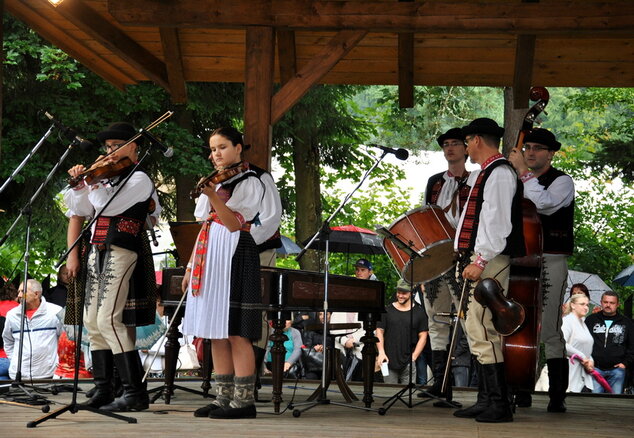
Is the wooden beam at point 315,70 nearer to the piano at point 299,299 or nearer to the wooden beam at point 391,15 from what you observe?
the wooden beam at point 391,15

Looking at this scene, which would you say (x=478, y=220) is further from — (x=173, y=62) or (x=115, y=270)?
(x=173, y=62)

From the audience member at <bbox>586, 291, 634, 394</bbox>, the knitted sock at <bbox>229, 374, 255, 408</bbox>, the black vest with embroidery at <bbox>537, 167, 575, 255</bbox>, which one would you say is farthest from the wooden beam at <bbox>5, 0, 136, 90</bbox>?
the audience member at <bbox>586, 291, 634, 394</bbox>

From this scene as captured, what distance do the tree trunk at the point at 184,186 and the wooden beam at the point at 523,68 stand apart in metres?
7.35

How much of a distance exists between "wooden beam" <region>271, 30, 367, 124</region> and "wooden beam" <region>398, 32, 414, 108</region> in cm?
92

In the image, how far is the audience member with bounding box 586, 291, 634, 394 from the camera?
9.91 meters

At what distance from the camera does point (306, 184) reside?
1631 cm

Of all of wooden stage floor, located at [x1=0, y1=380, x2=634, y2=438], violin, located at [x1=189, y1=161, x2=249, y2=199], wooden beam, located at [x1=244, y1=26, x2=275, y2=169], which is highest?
wooden beam, located at [x1=244, y1=26, x2=275, y2=169]

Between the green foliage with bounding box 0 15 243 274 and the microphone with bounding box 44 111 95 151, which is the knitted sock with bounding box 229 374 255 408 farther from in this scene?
the green foliage with bounding box 0 15 243 274

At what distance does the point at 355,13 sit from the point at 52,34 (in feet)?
9.91

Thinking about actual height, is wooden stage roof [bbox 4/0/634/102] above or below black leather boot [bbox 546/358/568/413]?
above

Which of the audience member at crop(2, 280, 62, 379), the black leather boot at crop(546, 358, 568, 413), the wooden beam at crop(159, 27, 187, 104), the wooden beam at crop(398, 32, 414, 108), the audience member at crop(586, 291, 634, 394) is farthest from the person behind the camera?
the audience member at crop(586, 291, 634, 394)

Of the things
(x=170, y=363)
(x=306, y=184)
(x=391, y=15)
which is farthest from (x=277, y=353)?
(x=306, y=184)

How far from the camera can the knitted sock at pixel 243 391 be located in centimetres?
568

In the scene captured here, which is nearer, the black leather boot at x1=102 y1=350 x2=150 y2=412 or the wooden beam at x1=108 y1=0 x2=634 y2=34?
the black leather boot at x1=102 y1=350 x2=150 y2=412
